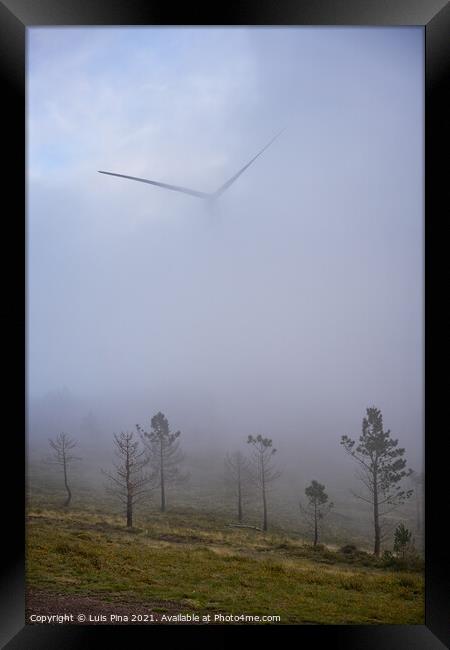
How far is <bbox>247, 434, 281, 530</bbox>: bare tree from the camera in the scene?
3.34 meters

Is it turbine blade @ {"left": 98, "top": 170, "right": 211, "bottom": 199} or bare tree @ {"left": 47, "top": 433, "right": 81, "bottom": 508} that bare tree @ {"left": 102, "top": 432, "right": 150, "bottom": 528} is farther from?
turbine blade @ {"left": 98, "top": 170, "right": 211, "bottom": 199}

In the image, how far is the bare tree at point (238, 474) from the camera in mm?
3359

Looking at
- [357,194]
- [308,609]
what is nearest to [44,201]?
[357,194]

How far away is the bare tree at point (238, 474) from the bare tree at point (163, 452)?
360 millimetres

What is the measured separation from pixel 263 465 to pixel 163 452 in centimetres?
80

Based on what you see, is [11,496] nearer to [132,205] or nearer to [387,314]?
[132,205]

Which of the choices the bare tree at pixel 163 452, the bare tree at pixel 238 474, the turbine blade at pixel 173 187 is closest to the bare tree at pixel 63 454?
the bare tree at pixel 163 452

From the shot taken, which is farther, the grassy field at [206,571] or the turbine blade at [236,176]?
the turbine blade at [236,176]

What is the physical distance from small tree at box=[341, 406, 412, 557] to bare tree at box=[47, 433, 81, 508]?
223 centimetres

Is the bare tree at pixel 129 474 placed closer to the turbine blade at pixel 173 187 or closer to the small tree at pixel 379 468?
the small tree at pixel 379 468

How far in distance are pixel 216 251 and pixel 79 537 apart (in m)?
2.55

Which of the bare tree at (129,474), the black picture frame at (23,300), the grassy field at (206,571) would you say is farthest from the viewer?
the bare tree at (129,474)

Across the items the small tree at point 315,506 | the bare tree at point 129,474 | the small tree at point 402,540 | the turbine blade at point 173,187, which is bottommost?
the small tree at point 402,540

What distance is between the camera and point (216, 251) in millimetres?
3443
